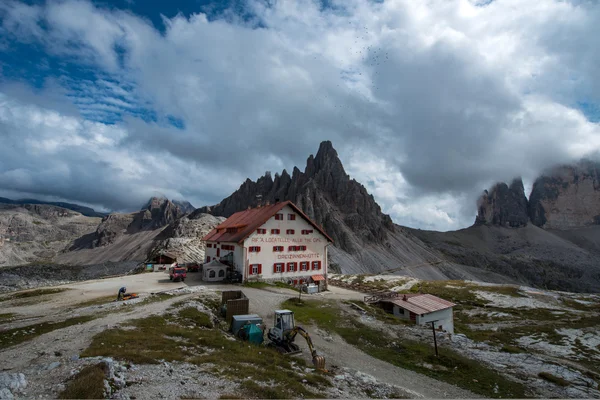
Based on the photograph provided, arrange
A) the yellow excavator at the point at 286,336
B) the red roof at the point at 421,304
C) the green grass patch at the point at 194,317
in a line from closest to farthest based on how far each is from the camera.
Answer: the yellow excavator at the point at 286,336
the green grass patch at the point at 194,317
the red roof at the point at 421,304

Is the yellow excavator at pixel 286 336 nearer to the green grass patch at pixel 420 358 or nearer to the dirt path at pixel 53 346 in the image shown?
the green grass patch at pixel 420 358

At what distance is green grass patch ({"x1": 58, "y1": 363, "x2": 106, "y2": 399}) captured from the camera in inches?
398

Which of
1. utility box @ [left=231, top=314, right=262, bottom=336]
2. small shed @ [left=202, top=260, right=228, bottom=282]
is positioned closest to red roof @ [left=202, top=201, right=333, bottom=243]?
small shed @ [left=202, top=260, right=228, bottom=282]

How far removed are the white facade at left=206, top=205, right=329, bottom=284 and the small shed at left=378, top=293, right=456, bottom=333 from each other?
587 inches

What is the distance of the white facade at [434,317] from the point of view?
3594cm

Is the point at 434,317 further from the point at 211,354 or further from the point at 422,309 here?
the point at 211,354

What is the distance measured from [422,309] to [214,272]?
29.0 meters

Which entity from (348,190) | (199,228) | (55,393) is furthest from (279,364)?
(348,190)

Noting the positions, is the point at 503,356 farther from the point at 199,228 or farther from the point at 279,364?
the point at 199,228

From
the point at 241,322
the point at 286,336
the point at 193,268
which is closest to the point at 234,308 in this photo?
the point at 241,322

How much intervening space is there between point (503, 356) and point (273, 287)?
29.8 m

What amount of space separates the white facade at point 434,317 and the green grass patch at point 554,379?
1559 centimetres

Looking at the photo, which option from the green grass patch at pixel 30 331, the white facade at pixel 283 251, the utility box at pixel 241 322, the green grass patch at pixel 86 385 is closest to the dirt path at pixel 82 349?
the green grass patch at pixel 86 385

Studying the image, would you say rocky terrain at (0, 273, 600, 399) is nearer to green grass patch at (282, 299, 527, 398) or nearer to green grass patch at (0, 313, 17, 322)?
green grass patch at (282, 299, 527, 398)
